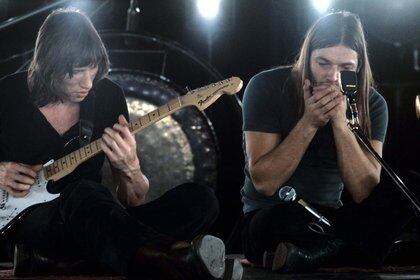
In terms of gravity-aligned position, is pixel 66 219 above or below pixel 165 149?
above

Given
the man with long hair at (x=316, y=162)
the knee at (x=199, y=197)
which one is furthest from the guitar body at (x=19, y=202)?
the man with long hair at (x=316, y=162)

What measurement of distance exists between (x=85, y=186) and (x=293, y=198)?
0.63m

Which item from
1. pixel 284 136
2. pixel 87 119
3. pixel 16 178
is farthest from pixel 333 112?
pixel 16 178

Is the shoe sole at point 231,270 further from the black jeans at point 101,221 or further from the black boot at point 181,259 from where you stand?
the black jeans at point 101,221

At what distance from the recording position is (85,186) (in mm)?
1952

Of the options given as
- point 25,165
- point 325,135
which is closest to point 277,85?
point 325,135

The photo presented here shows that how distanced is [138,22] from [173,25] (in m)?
0.17

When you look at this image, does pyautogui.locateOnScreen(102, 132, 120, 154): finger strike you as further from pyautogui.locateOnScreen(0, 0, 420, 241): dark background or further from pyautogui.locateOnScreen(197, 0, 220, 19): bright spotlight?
pyautogui.locateOnScreen(197, 0, 220, 19): bright spotlight

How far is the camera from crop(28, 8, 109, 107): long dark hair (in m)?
2.37

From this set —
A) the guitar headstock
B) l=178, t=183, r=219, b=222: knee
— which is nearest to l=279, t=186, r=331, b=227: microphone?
l=178, t=183, r=219, b=222: knee

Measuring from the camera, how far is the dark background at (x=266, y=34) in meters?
3.67

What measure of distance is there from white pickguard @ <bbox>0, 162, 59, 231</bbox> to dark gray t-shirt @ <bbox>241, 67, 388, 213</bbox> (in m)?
0.63

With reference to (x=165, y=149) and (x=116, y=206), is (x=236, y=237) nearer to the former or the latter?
(x=165, y=149)

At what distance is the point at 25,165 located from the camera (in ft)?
7.39
